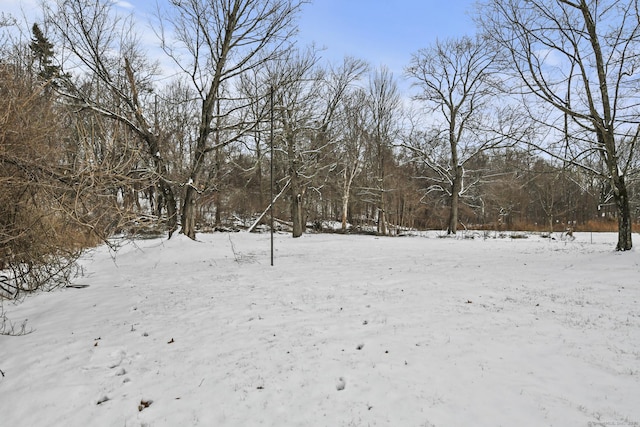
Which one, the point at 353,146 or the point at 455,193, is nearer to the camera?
the point at 455,193

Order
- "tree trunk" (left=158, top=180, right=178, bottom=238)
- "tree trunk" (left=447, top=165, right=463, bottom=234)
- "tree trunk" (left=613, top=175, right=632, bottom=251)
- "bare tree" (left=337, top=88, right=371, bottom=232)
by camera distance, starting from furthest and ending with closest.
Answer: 1. "bare tree" (left=337, top=88, right=371, bottom=232)
2. "tree trunk" (left=447, top=165, right=463, bottom=234)
3. "tree trunk" (left=158, top=180, right=178, bottom=238)
4. "tree trunk" (left=613, top=175, right=632, bottom=251)

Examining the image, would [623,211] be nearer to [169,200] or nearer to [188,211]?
[188,211]

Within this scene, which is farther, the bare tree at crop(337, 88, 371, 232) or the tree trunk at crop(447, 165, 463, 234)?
the bare tree at crop(337, 88, 371, 232)

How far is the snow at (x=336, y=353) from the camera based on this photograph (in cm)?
319

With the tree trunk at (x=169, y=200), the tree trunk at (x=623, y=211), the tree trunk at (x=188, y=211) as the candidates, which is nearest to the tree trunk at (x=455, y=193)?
the tree trunk at (x=623, y=211)

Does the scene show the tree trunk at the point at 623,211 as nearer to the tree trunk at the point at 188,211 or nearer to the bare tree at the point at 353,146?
the tree trunk at the point at 188,211

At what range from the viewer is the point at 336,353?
168 inches

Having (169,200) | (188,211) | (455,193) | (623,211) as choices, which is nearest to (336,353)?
(623,211)

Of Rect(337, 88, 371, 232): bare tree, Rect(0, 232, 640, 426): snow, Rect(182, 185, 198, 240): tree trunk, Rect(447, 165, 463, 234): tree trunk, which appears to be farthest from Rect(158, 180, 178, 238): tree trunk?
Rect(447, 165, 463, 234): tree trunk

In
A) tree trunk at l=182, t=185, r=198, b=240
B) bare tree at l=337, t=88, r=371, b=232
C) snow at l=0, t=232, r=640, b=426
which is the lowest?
snow at l=0, t=232, r=640, b=426

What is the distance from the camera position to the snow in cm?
319

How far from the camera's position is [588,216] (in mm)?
38219

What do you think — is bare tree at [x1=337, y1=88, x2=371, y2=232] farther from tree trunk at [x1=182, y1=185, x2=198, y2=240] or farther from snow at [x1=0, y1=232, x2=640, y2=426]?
snow at [x1=0, y1=232, x2=640, y2=426]

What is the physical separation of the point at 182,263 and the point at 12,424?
8.51m
